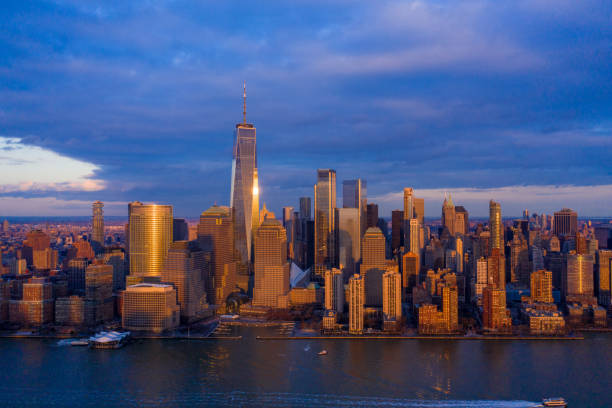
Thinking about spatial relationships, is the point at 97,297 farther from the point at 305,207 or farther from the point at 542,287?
the point at 305,207

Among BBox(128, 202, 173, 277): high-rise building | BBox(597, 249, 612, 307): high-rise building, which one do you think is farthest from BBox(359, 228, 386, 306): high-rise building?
BBox(128, 202, 173, 277): high-rise building

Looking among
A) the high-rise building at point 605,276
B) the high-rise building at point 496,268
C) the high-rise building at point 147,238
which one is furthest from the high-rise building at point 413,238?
the high-rise building at point 147,238

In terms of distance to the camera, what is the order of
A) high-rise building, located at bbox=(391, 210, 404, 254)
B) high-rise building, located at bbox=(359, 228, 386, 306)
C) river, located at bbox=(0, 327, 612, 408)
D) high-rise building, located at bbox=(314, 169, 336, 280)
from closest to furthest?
1. river, located at bbox=(0, 327, 612, 408)
2. high-rise building, located at bbox=(359, 228, 386, 306)
3. high-rise building, located at bbox=(314, 169, 336, 280)
4. high-rise building, located at bbox=(391, 210, 404, 254)

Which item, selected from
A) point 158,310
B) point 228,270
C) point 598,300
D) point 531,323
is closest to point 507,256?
point 598,300

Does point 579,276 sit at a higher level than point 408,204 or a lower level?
lower

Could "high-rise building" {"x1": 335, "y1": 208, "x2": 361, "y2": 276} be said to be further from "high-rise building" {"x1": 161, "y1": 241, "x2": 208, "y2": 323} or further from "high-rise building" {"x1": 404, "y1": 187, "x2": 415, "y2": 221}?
"high-rise building" {"x1": 161, "y1": 241, "x2": 208, "y2": 323}

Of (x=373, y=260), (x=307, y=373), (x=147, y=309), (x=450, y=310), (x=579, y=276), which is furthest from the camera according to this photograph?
(x=373, y=260)

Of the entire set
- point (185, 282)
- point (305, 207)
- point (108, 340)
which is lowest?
point (108, 340)

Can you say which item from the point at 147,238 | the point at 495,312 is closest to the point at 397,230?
the point at 147,238
